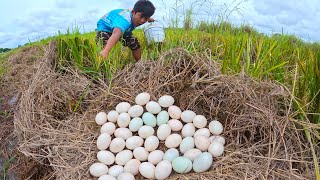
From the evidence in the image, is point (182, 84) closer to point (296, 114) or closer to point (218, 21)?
point (296, 114)

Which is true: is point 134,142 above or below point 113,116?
below

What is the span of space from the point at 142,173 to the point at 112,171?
0.20 meters

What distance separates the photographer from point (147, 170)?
2.21 meters

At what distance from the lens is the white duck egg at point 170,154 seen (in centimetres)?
226

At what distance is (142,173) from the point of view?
7.32 feet

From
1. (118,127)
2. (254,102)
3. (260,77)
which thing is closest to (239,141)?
(254,102)

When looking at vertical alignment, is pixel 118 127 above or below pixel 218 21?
below

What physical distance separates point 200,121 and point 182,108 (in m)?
0.23

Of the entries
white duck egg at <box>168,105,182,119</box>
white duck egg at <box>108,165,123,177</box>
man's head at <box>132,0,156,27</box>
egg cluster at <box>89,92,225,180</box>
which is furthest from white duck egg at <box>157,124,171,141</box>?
man's head at <box>132,0,156,27</box>

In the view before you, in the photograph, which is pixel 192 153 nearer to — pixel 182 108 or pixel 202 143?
pixel 202 143

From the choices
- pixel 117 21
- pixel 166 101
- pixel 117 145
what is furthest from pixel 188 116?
pixel 117 21

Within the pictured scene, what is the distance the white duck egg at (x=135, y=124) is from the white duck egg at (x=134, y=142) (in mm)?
89

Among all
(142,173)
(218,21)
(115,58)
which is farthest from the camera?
(218,21)

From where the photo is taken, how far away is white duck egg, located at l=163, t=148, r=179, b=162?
2262 millimetres
